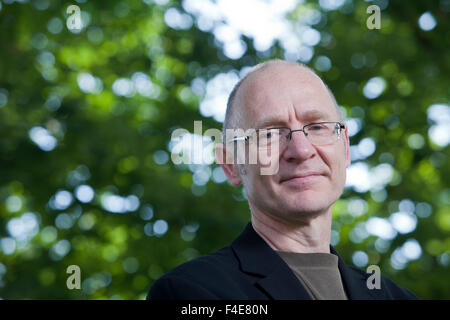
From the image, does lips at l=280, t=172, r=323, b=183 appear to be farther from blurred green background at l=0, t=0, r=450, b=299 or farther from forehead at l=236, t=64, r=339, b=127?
blurred green background at l=0, t=0, r=450, b=299

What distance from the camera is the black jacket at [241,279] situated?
1732 mm

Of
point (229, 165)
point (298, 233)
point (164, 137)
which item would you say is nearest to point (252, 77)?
point (229, 165)

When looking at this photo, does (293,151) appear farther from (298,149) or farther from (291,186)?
(291,186)

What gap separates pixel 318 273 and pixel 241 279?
1.05ft

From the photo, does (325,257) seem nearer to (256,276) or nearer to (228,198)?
(256,276)

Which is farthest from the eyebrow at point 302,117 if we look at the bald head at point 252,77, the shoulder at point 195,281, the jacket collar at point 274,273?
the shoulder at point 195,281

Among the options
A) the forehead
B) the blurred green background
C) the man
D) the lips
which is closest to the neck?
the man

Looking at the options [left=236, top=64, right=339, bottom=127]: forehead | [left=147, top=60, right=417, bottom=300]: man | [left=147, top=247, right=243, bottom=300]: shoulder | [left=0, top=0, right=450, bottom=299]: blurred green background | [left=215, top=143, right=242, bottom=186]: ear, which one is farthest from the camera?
[left=0, top=0, right=450, bottom=299]: blurred green background

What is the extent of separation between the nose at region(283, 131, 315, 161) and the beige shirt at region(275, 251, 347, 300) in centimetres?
37

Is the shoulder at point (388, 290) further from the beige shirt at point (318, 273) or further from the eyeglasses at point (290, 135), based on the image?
the eyeglasses at point (290, 135)

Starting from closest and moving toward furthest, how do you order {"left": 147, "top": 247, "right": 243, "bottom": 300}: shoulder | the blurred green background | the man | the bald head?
1. {"left": 147, "top": 247, "right": 243, "bottom": 300}: shoulder
2. the man
3. the bald head
4. the blurred green background

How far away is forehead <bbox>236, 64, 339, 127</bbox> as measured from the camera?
2064 millimetres

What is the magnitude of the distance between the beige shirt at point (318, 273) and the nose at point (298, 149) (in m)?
0.37

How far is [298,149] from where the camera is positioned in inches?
79.4
